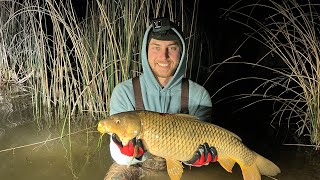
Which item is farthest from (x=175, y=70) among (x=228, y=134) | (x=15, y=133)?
(x=15, y=133)

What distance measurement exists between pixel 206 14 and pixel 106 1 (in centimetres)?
483

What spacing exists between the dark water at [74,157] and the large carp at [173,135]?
2.49 ft

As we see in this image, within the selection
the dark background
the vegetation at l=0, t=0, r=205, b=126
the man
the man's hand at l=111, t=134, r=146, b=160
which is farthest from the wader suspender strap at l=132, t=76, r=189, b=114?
the dark background

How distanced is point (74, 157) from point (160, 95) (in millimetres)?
1017

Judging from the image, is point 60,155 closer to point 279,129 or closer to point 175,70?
point 175,70

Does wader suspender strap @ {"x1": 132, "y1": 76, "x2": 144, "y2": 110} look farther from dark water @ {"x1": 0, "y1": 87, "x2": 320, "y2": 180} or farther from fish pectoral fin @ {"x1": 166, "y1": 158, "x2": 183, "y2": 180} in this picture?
fish pectoral fin @ {"x1": 166, "y1": 158, "x2": 183, "y2": 180}

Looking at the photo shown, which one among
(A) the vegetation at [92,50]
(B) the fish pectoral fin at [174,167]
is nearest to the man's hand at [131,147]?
(B) the fish pectoral fin at [174,167]

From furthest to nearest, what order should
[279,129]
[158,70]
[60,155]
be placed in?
[279,129] → [60,155] → [158,70]

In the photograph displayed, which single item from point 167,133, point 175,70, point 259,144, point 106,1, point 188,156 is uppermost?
point 106,1

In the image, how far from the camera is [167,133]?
2080 mm

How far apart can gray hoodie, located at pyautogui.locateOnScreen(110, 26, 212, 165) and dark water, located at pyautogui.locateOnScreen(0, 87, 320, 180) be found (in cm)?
51

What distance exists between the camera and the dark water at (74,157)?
3037 millimetres

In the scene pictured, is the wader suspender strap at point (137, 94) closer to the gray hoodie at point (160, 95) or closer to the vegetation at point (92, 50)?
the gray hoodie at point (160, 95)

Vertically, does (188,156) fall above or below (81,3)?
below
